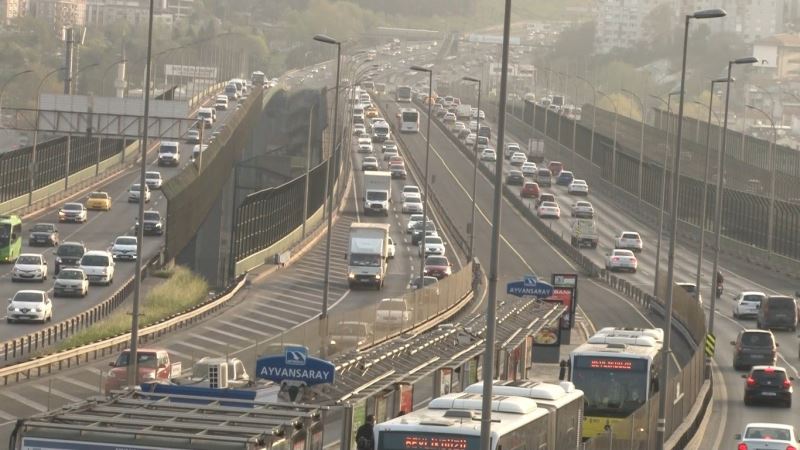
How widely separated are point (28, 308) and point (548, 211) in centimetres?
6104

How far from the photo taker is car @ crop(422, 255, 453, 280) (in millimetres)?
84938

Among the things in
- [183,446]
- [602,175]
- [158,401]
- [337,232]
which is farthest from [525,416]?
[602,175]

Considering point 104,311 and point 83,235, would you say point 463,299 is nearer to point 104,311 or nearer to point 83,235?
point 104,311

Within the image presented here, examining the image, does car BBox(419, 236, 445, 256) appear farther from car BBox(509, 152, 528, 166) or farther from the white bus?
the white bus

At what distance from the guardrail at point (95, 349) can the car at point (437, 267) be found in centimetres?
1804

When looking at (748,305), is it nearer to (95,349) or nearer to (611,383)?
(95,349)

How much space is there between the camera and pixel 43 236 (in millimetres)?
85250

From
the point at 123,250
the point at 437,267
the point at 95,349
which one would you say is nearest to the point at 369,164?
the point at 437,267

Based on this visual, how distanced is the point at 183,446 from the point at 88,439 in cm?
94

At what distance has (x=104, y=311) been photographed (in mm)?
63188

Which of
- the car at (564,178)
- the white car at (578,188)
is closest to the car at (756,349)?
the white car at (578,188)

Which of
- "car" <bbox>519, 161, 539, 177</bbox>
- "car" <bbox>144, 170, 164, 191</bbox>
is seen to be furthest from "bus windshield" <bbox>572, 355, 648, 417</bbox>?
"car" <bbox>519, 161, 539, 177</bbox>

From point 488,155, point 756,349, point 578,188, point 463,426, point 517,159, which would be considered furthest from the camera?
point 517,159

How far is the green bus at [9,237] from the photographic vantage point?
77375 mm
